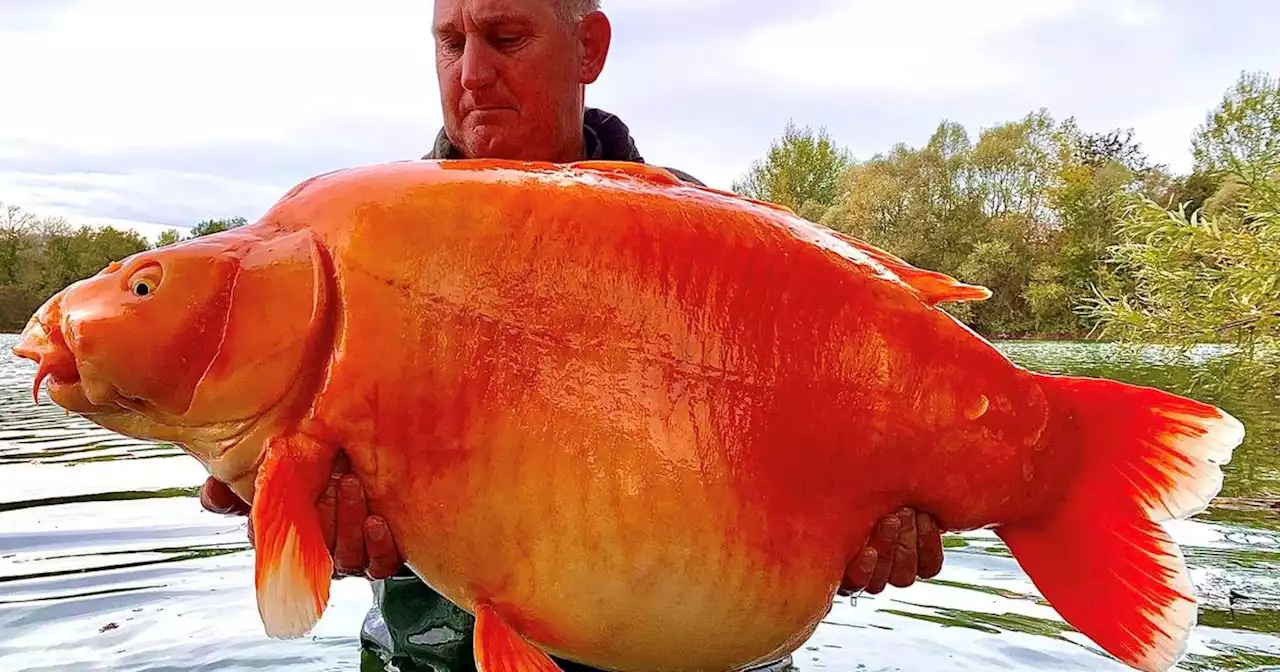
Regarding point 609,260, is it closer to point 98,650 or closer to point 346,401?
point 346,401

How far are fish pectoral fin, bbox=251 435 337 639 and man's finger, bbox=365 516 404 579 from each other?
9 centimetres

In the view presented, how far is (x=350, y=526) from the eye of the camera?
1.72m

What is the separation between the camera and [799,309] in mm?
1711

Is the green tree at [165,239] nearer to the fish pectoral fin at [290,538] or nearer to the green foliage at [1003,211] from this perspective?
the fish pectoral fin at [290,538]

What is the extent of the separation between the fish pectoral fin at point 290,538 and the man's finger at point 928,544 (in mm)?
1040

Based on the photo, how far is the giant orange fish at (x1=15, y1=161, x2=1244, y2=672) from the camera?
1.57 meters

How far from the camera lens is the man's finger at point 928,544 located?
1.88 m

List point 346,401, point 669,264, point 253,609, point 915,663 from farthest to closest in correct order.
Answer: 1. point 253,609
2. point 915,663
3. point 669,264
4. point 346,401


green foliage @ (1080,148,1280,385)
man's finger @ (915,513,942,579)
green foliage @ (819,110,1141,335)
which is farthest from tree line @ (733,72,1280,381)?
man's finger @ (915,513,942,579)

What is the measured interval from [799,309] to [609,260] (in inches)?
12.9

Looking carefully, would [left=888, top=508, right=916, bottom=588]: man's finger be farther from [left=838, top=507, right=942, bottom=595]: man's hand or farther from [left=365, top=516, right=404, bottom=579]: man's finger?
[left=365, top=516, right=404, bottom=579]: man's finger

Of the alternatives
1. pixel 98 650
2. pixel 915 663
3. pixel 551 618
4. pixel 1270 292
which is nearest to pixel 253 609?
pixel 98 650

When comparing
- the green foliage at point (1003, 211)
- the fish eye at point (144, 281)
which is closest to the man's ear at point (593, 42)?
the fish eye at point (144, 281)

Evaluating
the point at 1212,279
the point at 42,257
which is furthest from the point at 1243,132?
the point at 42,257
